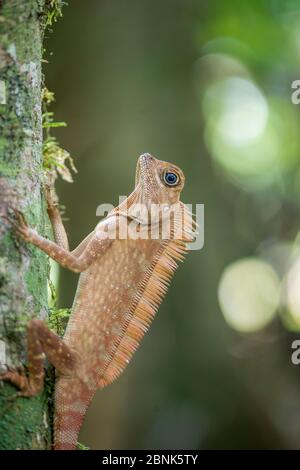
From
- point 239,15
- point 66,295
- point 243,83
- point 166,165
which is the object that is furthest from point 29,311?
point 243,83

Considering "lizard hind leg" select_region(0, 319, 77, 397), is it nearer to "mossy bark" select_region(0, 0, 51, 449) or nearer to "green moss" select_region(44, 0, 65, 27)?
"mossy bark" select_region(0, 0, 51, 449)

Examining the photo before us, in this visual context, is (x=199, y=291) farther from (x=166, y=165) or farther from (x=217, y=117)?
(x=166, y=165)

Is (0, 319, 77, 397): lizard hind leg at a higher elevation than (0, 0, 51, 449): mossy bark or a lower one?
lower

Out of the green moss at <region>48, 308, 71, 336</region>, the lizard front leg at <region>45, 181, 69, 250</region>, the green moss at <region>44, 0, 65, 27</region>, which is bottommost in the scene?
the green moss at <region>48, 308, 71, 336</region>

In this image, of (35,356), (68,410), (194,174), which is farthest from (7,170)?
(194,174)

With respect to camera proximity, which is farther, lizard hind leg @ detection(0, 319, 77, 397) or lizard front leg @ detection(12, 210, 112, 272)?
lizard front leg @ detection(12, 210, 112, 272)

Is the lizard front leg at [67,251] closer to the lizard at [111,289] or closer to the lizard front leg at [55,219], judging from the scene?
the lizard at [111,289]

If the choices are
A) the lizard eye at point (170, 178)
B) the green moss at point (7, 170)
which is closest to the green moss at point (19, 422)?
the green moss at point (7, 170)

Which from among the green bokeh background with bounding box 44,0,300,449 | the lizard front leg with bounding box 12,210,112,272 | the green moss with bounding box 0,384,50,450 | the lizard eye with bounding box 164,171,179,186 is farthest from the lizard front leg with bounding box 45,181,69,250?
the green bokeh background with bounding box 44,0,300,449
